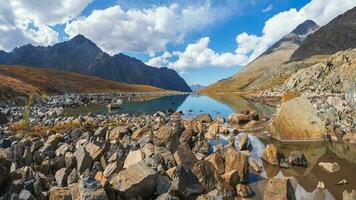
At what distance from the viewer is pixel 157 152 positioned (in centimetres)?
2730

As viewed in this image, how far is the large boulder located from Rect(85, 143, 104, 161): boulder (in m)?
22.2

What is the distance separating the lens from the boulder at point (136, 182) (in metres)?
19.5

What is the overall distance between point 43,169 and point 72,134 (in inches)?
555

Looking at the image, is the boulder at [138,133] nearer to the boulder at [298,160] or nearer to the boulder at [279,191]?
the boulder at [298,160]

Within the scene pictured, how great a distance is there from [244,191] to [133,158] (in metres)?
7.95

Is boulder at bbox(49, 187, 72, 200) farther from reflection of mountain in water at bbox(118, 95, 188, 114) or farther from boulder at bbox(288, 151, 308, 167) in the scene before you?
reflection of mountain in water at bbox(118, 95, 188, 114)

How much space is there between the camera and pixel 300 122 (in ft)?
135

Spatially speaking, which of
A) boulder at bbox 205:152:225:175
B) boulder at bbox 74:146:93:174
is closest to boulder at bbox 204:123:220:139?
boulder at bbox 205:152:225:175

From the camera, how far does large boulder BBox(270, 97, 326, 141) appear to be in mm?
40719

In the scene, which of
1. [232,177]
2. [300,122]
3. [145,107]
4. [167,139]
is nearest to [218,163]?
[232,177]

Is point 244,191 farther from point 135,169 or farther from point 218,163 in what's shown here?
point 135,169

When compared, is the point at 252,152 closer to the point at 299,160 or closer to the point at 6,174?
the point at 299,160

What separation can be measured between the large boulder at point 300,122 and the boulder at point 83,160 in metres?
23.5

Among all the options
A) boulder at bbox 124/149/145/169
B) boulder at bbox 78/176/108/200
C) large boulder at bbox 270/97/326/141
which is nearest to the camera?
boulder at bbox 78/176/108/200
